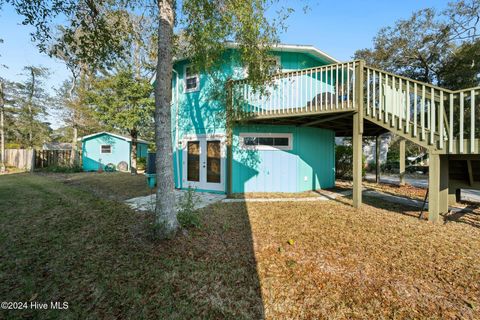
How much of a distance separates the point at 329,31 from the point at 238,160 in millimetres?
6037

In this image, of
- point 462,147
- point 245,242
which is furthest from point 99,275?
point 462,147

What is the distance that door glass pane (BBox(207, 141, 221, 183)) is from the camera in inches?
307

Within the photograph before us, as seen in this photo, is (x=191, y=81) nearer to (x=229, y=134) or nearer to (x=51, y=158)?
(x=229, y=134)

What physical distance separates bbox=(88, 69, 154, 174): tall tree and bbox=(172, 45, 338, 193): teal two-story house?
22.0ft

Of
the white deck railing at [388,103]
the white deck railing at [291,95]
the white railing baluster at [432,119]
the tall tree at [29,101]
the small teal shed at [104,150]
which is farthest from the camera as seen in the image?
the tall tree at [29,101]

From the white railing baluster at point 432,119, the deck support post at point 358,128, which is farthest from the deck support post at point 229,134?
the white railing baluster at point 432,119

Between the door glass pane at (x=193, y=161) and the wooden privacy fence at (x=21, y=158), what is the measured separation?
1529 cm

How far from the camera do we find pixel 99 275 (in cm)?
269

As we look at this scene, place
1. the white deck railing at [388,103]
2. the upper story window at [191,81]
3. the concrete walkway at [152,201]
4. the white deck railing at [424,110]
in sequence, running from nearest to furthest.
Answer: the white deck railing at [424,110] → the white deck railing at [388,103] → the concrete walkway at [152,201] → the upper story window at [191,81]

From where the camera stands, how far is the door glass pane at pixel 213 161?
7.79 meters

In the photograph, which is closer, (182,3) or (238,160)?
(182,3)

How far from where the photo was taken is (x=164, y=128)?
343cm

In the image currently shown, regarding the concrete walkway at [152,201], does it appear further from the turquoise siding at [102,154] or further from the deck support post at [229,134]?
the turquoise siding at [102,154]

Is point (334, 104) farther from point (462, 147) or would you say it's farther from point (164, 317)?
point (164, 317)
